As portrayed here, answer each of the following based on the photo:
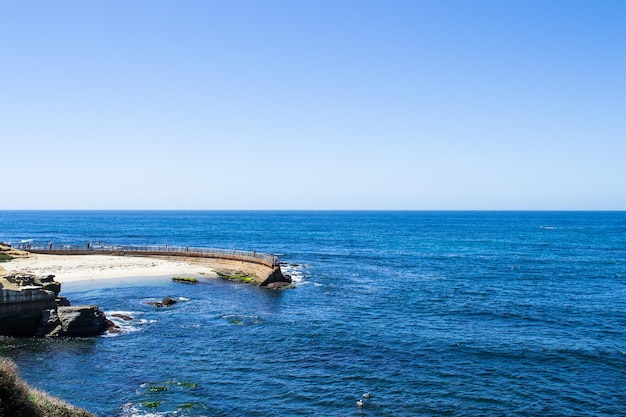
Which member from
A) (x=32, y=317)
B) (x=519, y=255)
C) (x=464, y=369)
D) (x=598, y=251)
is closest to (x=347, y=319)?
(x=464, y=369)

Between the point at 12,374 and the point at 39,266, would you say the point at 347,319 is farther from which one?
the point at 39,266

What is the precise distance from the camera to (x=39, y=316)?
1556 inches

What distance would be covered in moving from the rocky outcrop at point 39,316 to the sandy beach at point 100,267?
25.2m

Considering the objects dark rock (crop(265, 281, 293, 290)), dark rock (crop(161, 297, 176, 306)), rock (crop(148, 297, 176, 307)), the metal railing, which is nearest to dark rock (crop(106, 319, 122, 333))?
rock (crop(148, 297, 176, 307))

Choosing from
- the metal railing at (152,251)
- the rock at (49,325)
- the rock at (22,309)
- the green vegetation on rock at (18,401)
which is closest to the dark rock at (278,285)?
the metal railing at (152,251)

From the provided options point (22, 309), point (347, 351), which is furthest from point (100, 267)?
point (347, 351)

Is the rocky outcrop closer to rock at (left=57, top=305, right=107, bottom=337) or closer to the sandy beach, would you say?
rock at (left=57, top=305, right=107, bottom=337)

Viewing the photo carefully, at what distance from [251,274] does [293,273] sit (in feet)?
23.3

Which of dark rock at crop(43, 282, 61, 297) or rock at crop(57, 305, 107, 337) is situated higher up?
dark rock at crop(43, 282, 61, 297)

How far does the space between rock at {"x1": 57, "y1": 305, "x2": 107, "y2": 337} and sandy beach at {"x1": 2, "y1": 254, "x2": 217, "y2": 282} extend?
26396 millimetres

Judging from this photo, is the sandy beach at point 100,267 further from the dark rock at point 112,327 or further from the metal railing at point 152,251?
the dark rock at point 112,327

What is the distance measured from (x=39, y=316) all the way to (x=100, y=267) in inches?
1388

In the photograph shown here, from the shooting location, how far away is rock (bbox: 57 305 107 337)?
39000 millimetres

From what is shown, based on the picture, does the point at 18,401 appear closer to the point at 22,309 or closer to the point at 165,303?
the point at 22,309
